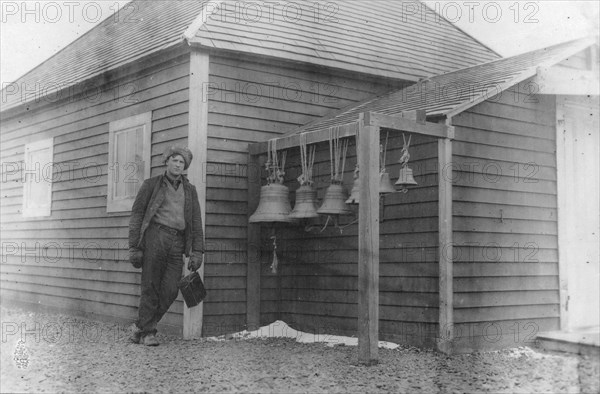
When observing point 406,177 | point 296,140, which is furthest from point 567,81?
point 296,140

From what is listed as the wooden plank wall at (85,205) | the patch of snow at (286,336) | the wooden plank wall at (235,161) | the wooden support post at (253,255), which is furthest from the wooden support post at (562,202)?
the wooden plank wall at (85,205)

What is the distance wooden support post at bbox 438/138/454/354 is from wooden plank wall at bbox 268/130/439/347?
0.09m

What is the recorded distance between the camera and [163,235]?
306 inches

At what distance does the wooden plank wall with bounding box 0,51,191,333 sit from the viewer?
9359 millimetres

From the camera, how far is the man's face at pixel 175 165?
7.85 meters

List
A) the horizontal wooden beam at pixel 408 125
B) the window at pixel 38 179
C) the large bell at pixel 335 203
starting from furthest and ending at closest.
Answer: the window at pixel 38 179, the large bell at pixel 335 203, the horizontal wooden beam at pixel 408 125

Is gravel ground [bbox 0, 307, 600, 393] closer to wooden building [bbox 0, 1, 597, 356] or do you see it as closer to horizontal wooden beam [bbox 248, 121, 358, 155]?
wooden building [bbox 0, 1, 597, 356]

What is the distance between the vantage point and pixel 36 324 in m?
10.6

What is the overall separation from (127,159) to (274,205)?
296 cm

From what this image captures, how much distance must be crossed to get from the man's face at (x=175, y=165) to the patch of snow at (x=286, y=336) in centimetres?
211

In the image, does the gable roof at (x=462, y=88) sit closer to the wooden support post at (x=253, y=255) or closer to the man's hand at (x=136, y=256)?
the wooden support post at (x=253, y=255)

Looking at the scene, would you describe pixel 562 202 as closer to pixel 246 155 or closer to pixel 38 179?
pixel 246 155

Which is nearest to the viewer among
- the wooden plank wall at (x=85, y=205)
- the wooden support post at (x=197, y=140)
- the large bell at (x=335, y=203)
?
the large bell at (x=335, y=203)

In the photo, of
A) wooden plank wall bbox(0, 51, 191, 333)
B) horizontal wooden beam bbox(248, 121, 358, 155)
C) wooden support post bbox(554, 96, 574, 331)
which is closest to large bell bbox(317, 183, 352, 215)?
horizontal wooden beam bbox(248, 121, 358, 155)
